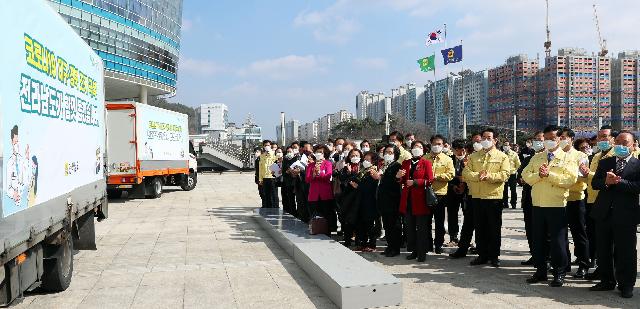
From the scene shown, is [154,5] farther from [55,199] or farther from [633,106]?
[633,106]

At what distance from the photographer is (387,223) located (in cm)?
793

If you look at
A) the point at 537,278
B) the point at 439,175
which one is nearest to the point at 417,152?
the point at 439,175

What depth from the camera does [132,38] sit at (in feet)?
136

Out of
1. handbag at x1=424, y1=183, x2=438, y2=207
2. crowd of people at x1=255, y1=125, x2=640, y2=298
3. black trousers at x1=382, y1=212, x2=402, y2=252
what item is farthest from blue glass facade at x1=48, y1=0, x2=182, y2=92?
handbag at x1=424, y1=183, x2=438, y2=207

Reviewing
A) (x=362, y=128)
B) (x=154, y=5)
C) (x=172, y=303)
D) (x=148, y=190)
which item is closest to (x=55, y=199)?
(x=172, y=303)

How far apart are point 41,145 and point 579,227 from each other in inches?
236

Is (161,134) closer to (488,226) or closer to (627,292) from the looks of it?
(488,226)

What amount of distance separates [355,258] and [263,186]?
7184 mm

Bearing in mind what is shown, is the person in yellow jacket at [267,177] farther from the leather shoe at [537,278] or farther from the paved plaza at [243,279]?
the leather shoe at [537,278]

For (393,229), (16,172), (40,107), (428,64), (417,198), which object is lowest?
(393,229)

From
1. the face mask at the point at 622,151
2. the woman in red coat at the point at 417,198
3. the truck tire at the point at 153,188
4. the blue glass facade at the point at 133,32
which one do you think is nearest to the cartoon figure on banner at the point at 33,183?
the woman in red coat at the point at 417,198

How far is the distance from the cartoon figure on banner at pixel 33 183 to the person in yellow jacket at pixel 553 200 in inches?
192

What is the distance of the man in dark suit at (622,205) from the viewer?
534cm

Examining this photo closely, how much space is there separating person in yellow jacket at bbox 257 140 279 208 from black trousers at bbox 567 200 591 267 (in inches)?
298
